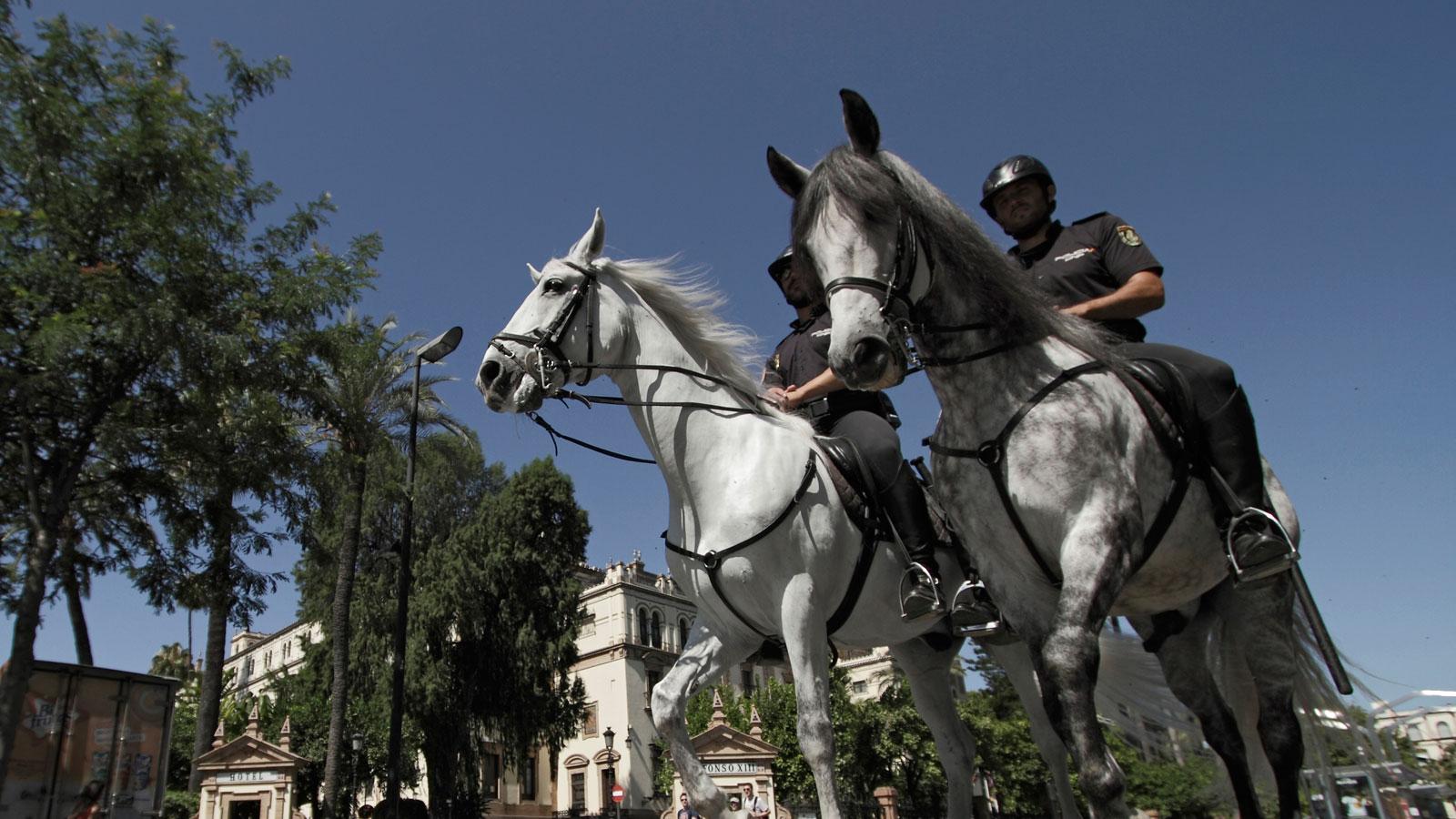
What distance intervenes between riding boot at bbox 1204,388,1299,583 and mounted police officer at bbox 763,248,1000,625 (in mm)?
1193

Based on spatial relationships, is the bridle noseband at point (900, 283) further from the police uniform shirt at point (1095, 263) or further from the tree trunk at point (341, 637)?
the tree trunk at point (341, 637)

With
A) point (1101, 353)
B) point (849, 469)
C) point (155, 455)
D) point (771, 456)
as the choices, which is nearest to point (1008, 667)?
point (849, 469)

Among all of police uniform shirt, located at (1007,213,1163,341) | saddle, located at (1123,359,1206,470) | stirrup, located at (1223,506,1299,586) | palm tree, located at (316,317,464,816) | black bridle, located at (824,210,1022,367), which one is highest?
palm tree, located at (316,317,464,816)

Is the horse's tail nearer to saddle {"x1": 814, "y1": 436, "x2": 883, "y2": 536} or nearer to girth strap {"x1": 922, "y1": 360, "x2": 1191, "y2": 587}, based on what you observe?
girth strap {"x1": 922, "y1": 360, "x2": 1191, "y2": 587}

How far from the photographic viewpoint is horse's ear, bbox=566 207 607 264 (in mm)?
5555

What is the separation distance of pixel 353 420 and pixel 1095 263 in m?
15.5

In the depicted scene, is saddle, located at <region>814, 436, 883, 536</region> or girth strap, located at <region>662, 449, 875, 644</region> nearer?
girth strap, located at <region>662, 449, 875, 644</region>

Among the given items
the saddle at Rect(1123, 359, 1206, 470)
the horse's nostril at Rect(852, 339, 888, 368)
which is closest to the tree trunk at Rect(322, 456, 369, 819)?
the horse's nostril at Rect(852, 339, 888, 368)

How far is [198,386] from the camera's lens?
1397 centimetres

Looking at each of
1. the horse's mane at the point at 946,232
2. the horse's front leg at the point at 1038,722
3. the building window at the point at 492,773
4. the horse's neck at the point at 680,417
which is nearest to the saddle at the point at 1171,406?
the horse's mane at the point at 946,232

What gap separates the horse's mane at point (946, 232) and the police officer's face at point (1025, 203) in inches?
39.9

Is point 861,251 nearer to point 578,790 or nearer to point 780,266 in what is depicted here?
point 780,266

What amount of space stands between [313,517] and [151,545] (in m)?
2.65

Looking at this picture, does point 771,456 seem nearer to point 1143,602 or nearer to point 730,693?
point 1143,602
